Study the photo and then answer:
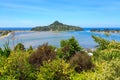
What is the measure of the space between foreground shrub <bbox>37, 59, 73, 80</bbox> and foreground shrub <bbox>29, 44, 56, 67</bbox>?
2488 millimetres

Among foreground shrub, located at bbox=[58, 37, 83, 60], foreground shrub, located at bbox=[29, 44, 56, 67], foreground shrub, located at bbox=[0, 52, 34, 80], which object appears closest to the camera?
foreground shrub, located at bbox=[0, 52, 34, 80]

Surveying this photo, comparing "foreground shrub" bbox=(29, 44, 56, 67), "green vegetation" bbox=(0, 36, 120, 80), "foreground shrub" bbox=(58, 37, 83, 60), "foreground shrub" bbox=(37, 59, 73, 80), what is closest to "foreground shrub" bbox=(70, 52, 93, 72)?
"green vegetation" bbox=(0, 36, 120, 80)

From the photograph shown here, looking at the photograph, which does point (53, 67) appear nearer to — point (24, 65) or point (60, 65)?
point (60, 65)

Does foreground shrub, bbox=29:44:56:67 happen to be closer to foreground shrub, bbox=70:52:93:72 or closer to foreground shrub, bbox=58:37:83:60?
foreground shrub, bbox=70:52:93:72

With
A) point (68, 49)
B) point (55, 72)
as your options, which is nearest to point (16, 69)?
point (55, 72)

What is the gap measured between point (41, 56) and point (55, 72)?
3.54 m

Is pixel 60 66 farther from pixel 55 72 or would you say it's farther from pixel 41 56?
pixel 41 56

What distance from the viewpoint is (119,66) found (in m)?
11.2

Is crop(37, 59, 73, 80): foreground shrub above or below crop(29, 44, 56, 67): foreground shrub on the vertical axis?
below

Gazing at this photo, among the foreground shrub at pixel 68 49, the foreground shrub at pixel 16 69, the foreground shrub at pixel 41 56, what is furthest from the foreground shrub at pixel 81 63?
the foreground shrub at pixel 68 49

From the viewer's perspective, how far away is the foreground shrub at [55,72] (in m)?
18.9

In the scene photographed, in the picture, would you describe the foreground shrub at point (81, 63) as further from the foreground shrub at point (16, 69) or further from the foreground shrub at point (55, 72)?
the foreground shrub at point (16, 69)

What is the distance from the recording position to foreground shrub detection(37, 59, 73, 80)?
18922 millimetres

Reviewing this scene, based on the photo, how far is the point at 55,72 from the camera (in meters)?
19.2
